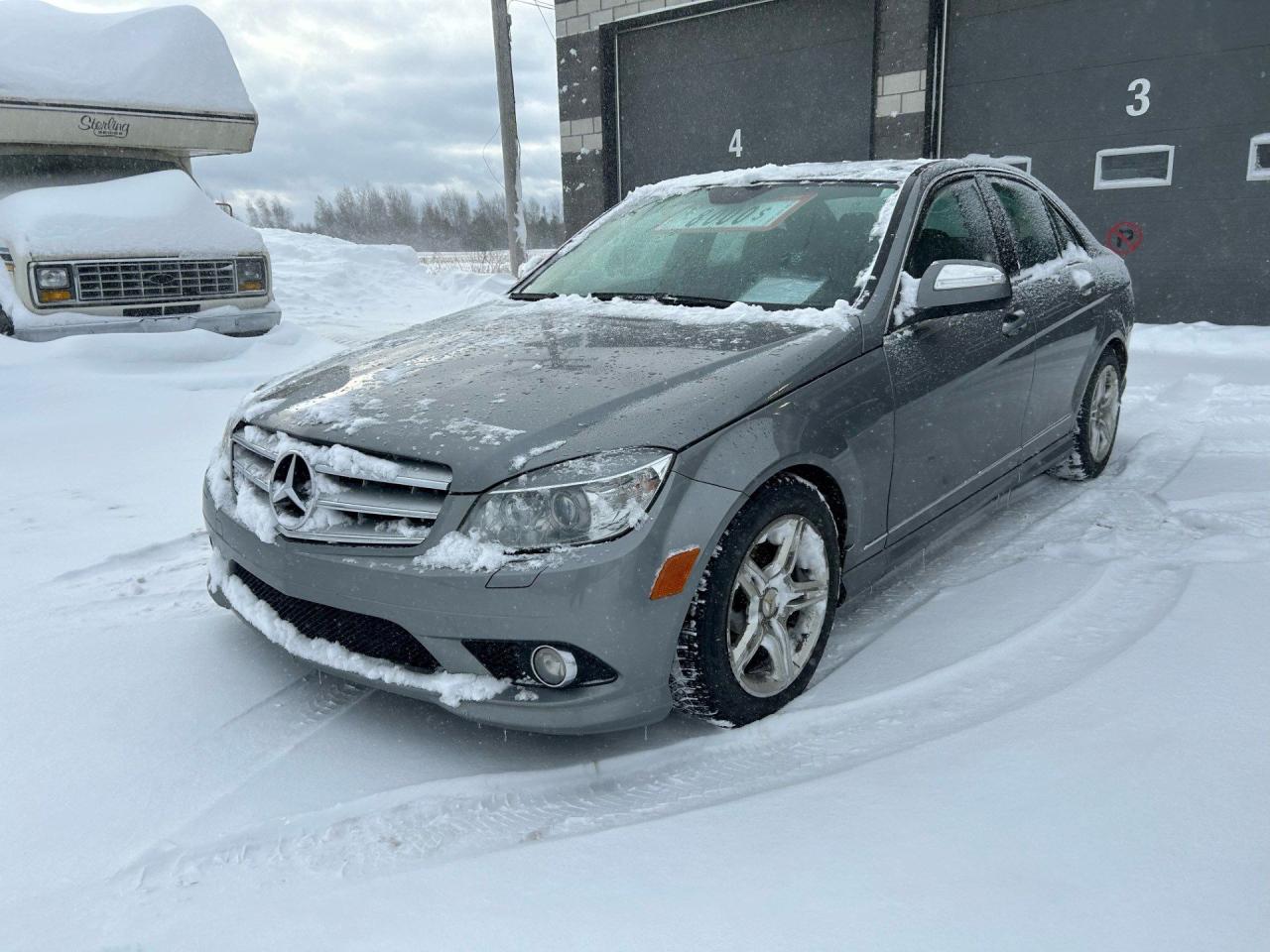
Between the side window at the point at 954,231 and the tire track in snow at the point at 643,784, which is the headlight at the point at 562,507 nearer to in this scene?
the tire track in snow at the point at 643,784

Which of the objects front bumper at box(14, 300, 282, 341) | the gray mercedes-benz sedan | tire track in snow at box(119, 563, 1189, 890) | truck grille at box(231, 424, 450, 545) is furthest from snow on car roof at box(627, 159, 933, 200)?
front bumper at box(14, 300, 282, 341)

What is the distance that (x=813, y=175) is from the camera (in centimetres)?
359

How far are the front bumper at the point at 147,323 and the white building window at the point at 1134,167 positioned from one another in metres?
8.24

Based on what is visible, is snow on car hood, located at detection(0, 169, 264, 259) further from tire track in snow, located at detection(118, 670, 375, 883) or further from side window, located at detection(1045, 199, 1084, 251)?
side window, located at detection(1045, 199, 1084, 251)

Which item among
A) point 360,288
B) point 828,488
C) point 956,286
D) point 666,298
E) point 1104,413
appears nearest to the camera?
point 828,488

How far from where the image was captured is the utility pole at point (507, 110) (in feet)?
45.0

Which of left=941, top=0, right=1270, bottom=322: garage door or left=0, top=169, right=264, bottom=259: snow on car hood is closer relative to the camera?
left=0, top=169, right=264, bottom=259: snow on car hood

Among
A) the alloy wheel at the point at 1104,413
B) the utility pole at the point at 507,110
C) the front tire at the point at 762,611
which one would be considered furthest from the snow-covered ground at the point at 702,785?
the utility pole at the point at 507,110

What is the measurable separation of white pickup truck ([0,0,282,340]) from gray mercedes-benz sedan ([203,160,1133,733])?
4.96 metres

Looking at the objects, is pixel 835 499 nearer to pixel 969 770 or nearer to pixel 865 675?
pixel 865 675

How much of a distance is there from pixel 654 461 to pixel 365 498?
70 centimetres

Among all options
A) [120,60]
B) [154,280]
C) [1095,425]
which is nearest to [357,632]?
[1095,425]

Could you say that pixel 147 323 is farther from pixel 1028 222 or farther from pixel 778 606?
pixel 778 606

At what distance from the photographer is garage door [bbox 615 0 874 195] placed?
11.3 metres
